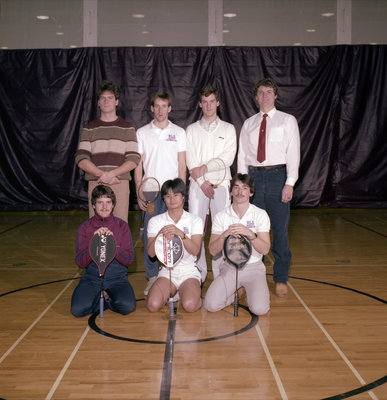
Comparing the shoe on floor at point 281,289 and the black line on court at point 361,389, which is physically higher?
the shoe on floor at point 281,289

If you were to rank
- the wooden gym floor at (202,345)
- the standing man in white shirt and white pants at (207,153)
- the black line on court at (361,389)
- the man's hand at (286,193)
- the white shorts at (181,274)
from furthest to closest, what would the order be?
the standing man in white shirt and white pants at (207,153) → the man's hand at (286,193) → the white shorts at (181,274) → the wooden gym floor at (202,345) → the black line on court at (361,389)

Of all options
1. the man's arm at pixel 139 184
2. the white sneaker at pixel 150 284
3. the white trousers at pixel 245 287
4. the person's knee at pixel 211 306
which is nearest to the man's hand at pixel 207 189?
the man's arm at pixel 139 184

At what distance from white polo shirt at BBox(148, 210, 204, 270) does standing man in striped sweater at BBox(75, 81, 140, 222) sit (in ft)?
1.52

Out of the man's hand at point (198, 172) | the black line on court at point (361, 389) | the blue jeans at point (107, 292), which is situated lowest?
the black line on court at point (361, 389)

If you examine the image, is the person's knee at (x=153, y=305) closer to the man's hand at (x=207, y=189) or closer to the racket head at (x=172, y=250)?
the racket head at (x=172, y=250)

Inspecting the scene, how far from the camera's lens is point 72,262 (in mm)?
6336

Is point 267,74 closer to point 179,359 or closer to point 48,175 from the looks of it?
point 48,175

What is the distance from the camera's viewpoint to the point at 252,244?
14.5ft

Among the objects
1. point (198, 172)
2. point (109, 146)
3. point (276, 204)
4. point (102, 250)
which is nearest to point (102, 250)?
point (102, 250)

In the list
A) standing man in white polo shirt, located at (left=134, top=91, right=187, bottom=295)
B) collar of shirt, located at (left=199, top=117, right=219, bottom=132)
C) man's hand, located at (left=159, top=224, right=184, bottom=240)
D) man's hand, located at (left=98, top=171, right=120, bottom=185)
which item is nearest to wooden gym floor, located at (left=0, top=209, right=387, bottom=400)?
man's hand, located at (left=159, top=224, right=184, bottom=240)

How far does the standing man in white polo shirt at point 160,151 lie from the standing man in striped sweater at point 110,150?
0.48 ft

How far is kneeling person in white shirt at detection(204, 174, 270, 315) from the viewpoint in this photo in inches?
171

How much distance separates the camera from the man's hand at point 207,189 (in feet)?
16.0

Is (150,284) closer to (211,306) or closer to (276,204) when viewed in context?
(211,306)
